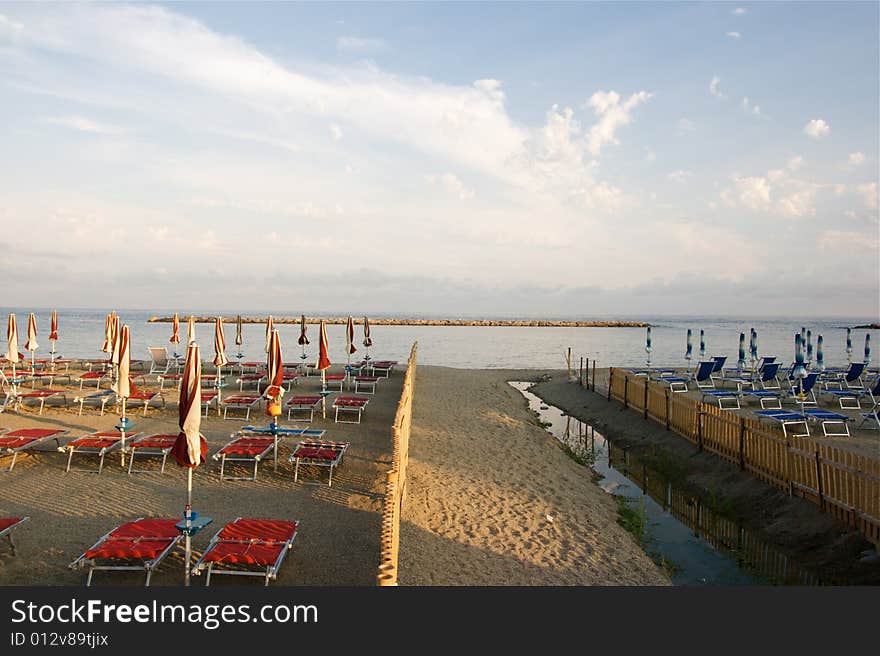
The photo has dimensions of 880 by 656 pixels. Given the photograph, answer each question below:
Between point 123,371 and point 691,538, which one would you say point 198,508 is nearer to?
point 123,371

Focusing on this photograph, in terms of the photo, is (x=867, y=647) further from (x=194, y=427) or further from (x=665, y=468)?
(x=665, y=468)

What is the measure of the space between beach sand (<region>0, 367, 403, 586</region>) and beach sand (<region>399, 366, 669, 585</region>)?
2.12 ft

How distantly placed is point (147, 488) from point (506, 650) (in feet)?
22.4

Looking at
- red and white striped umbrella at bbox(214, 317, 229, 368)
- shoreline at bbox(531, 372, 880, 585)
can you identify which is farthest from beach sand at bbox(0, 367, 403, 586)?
shoreline at bbox(531, 372, 880, 585)

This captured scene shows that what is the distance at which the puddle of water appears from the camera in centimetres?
700

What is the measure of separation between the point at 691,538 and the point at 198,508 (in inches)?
279

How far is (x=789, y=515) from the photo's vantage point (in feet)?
26.6

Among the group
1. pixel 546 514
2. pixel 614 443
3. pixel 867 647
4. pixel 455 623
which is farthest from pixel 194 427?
pixel 614 443

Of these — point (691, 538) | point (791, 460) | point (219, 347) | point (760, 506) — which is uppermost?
point (219, 347)

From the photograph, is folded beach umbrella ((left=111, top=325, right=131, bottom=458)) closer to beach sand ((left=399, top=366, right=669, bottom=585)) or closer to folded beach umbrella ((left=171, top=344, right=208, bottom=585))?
folded beach umbrella ((left=171, top=344, right=208, bottom=585))

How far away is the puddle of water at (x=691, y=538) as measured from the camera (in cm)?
700

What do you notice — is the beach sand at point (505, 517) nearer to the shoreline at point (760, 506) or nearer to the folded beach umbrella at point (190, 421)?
the shoreline at point (760, 506)

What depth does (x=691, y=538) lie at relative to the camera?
8227mm

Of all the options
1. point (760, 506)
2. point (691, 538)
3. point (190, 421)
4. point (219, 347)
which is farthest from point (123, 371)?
point (760, 506)
